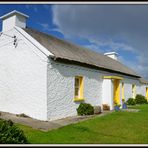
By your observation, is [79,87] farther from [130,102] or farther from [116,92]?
[130,102]

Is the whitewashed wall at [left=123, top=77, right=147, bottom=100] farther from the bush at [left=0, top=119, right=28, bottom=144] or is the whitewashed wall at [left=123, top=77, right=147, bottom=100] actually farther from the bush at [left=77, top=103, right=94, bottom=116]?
the bush at [left=0, top=119, right=28, bottom=144]

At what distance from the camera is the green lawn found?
8883 millimetres

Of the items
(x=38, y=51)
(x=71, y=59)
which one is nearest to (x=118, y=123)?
(x=71, y=59)

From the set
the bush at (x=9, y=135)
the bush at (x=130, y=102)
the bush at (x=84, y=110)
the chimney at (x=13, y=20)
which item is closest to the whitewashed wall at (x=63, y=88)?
the bush at (x=84, y=110)

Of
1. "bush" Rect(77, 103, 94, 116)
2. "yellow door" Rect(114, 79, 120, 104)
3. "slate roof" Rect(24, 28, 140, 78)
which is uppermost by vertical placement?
"slate roof" Rect(24, 28, 140, 78)

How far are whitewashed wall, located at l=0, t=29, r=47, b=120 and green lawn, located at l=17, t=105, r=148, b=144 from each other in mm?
2776

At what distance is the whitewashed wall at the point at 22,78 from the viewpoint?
13508 millimetres

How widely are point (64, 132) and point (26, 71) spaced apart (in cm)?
545

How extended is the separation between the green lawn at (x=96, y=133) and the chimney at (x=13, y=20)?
7.09m

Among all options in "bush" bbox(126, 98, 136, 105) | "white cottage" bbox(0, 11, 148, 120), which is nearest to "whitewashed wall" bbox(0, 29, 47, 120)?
"white cottage" bbox(0, 11, 148, 120)

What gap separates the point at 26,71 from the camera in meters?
14.3

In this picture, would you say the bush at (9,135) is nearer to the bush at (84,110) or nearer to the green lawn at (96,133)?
the green lawn at (96,133)
